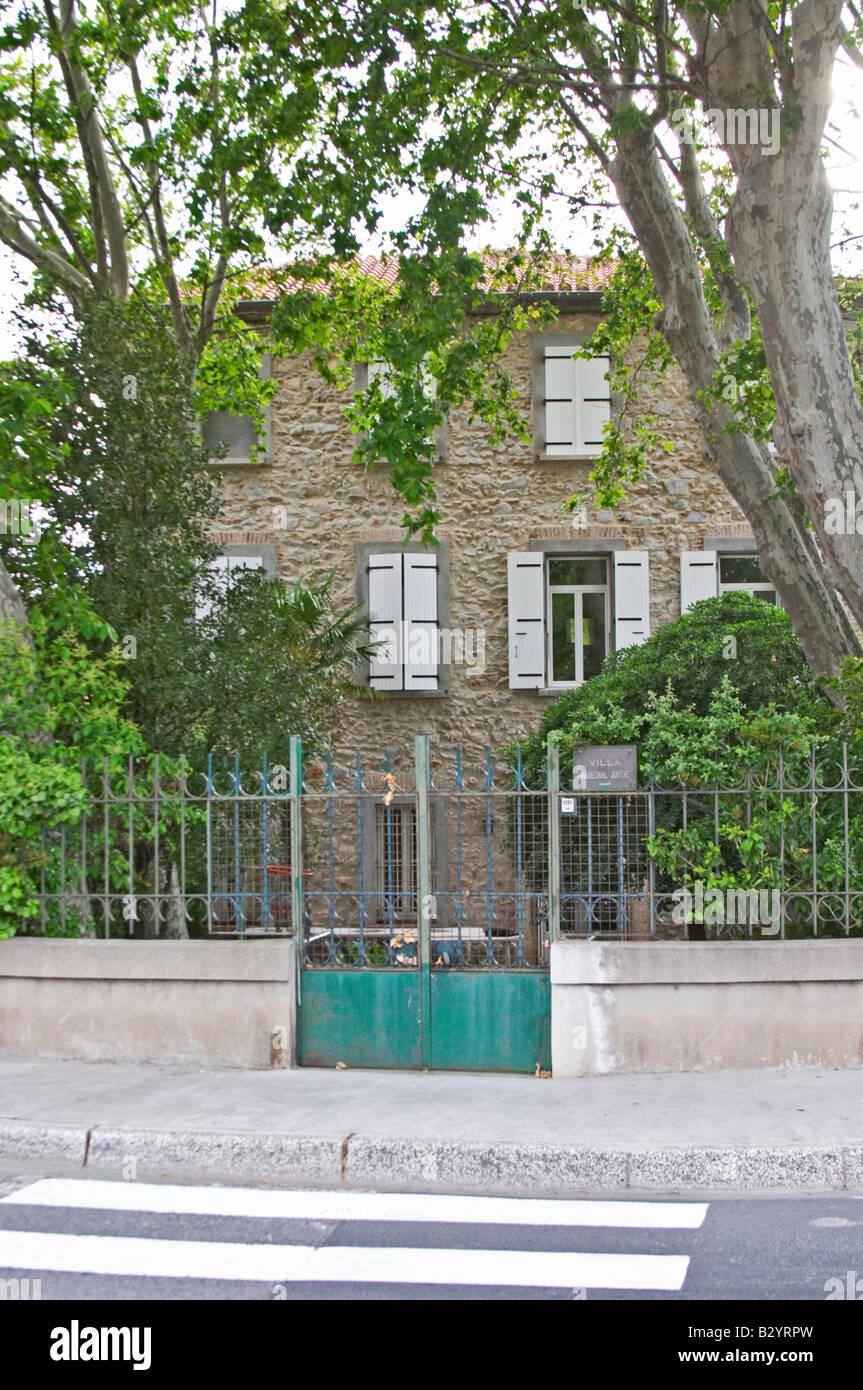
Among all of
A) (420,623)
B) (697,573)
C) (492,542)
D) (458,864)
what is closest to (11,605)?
(458,864)

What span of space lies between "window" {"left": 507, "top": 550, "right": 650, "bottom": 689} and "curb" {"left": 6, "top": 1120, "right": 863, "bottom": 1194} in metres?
10.4

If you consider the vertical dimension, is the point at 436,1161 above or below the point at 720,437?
below

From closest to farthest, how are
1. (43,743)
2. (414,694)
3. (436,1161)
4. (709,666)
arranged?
(436,1161) < (43,743) < (709,666) < (414,694)

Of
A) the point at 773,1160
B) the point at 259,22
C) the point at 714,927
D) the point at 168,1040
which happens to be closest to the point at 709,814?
the point at 714,927

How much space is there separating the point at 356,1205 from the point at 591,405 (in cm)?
1265

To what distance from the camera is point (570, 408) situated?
15773mm

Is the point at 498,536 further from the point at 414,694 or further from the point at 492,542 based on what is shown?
the point at 414,694

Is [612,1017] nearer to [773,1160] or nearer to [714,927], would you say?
[714,927]

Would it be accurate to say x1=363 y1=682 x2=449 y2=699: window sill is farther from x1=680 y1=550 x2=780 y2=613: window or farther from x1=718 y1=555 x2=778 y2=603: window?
x1=718 y1=555 x2=778 y2=603: window

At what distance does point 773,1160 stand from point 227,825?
400 cm

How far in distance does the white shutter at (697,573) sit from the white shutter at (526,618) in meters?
1.88

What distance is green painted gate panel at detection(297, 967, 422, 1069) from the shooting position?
6855mm

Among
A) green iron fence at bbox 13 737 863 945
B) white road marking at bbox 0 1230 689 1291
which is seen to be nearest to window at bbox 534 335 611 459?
green iron fence at bbox 13 737 863 945
